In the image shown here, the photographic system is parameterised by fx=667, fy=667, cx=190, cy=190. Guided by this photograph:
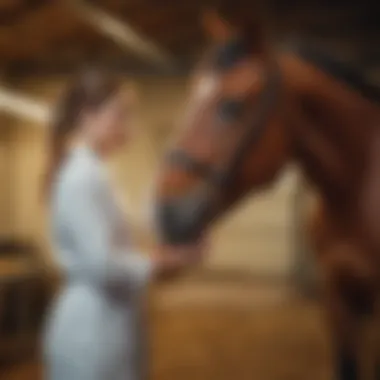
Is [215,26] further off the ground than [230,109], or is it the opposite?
[215,26]

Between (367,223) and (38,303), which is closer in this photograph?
(367,223)

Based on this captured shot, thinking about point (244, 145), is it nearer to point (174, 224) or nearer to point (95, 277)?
point (174, 224)

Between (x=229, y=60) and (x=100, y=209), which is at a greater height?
(x=229, y=60)

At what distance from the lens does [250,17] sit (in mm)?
747

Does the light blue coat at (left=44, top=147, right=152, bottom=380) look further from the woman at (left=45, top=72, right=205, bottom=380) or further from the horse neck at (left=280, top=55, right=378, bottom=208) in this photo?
the horse neck at (left=280, top=55, right=378, bottom=208)

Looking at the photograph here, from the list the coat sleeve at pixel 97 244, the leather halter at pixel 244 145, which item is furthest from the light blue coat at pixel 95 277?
the leather halter at pixel 244 145

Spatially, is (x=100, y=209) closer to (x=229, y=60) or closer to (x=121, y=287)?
(x=121, y=287)

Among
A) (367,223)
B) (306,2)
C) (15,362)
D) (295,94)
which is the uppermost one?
(306,2)

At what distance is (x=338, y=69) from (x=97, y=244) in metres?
0.33

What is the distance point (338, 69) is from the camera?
71 cm

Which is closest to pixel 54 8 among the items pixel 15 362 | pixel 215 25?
pixel 215 25

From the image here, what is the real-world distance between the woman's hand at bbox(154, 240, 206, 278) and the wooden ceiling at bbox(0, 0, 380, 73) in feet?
0.71

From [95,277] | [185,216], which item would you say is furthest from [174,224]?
[95,277]

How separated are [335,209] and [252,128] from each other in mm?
129
